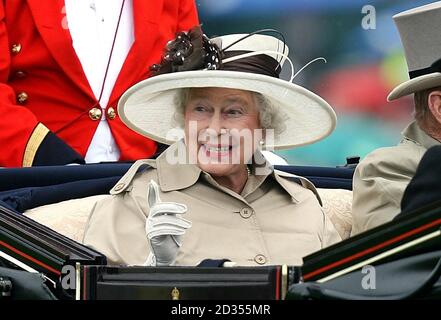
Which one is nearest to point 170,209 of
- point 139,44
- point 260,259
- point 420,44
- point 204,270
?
point 204,270

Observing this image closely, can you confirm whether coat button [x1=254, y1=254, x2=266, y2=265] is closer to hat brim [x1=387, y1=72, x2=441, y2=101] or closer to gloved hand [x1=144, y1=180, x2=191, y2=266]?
gloved hand [x1=144, y1=180, x2=191, y2=266]

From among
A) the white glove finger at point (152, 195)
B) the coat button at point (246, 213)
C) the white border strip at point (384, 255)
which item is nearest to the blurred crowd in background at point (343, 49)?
the coat button at point (246, 213)

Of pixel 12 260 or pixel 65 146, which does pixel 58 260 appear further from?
pixel 65 146

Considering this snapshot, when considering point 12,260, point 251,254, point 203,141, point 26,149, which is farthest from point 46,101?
point 12,260

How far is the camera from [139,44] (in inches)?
185

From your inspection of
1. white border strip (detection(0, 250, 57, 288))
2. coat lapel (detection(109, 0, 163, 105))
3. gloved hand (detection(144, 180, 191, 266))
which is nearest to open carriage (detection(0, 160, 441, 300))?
white border strip (detection(0, 250, 57, 288))

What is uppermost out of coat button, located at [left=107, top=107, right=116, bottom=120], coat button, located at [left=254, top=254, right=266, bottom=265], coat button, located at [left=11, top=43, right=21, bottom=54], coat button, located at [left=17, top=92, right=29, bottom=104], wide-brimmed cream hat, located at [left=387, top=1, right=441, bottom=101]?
wide-brimmed cream hat, located at [left=387, top=1, right=441, bottom=101]

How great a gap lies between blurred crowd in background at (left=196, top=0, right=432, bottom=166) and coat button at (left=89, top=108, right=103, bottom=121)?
0.94m

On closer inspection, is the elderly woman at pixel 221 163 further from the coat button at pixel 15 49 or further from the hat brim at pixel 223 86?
the coat button at pixel 15 49

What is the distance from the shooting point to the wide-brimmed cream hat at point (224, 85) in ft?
12.6

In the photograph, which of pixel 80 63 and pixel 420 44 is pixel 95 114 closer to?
pixel 80 63

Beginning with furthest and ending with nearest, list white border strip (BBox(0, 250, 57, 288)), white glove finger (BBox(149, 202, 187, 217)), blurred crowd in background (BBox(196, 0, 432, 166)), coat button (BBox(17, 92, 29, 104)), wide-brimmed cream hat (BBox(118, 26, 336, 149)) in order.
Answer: blurred crowd in background (BBox(196, 0, 432, 166)) → coat button (BBox(17, 92, 29, 104)) → wide-brimmed cream hat (BBox(118, 26, 336, 149)) → white glove finger (BBox(149, 202, 187, 217)) → white border strip (BBox(0, 250, 57, 288))

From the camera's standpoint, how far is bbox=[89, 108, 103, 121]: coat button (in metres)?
4.62

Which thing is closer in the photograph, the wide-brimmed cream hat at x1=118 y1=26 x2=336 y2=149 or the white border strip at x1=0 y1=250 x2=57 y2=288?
the white border strip at x1=0 y1=250 x2=57 y2=288
